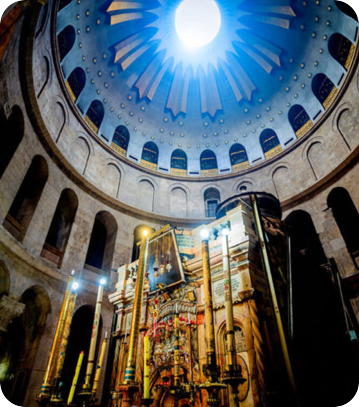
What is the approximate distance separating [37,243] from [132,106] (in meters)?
13.3

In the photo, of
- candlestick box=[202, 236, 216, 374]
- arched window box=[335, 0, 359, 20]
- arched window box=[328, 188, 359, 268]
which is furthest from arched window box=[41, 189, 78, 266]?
arched window box=[335, 0, 359, 20]

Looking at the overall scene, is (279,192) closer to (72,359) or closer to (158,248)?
(158,248)

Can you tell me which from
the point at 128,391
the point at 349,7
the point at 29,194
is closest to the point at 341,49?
the point at 349,7

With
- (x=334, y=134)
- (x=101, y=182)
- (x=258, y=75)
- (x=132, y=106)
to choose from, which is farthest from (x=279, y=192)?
(x=132, y=106)

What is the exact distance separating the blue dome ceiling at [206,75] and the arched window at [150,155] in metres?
0.11

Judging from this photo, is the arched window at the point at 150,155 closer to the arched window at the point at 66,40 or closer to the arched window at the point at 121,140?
the arched window at the point at 121,140

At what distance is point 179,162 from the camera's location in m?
21.9

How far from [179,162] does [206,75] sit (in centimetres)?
782

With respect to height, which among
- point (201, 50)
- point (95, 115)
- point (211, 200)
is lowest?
point (211, 200)

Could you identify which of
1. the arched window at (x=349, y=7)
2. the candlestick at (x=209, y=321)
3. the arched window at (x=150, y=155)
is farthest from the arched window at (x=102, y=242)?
the arched window at (x=349, y=7)

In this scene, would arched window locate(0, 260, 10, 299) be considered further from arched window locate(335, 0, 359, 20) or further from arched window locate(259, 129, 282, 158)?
arched window locate(335, 0, 359, 20)

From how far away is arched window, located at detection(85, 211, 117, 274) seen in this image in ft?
51.5

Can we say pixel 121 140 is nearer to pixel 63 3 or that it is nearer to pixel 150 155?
pixel 150 155

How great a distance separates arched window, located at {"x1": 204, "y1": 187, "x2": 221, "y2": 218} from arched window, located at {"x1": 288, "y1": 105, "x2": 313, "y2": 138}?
687 centimetres
